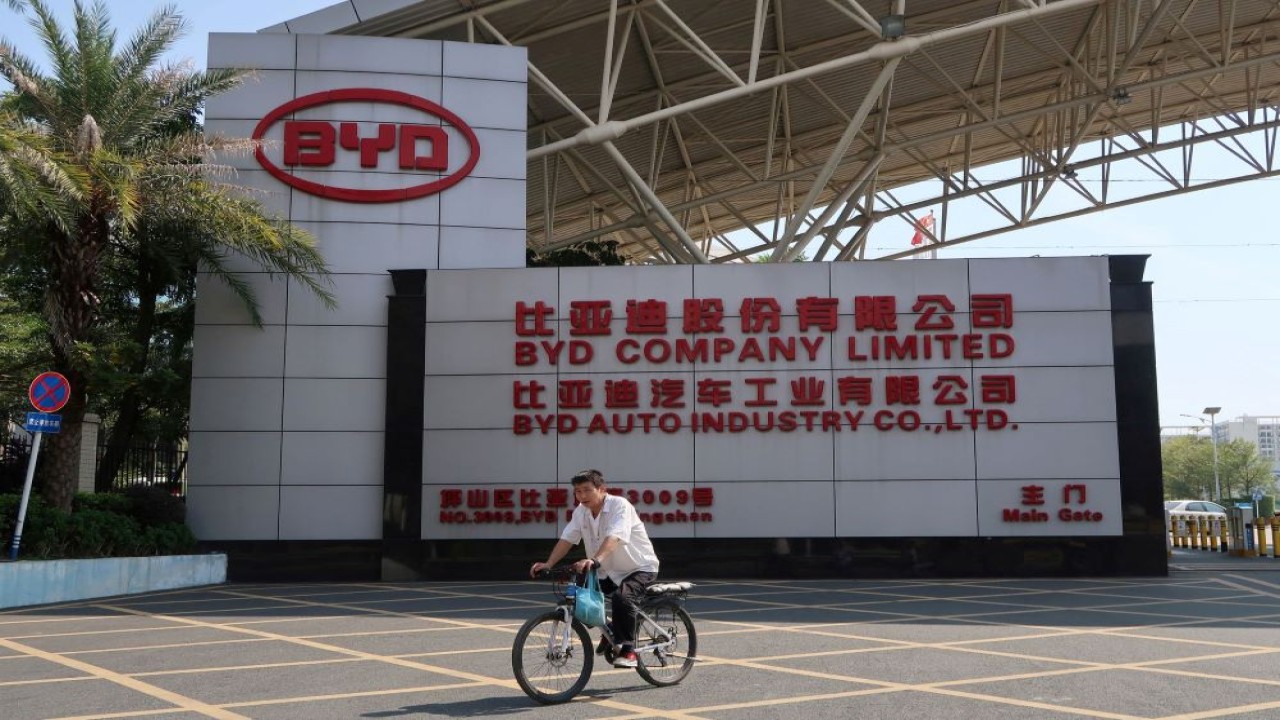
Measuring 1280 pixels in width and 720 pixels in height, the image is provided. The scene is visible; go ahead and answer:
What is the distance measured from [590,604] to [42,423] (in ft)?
34.6

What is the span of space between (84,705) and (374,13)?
1644 centimetres

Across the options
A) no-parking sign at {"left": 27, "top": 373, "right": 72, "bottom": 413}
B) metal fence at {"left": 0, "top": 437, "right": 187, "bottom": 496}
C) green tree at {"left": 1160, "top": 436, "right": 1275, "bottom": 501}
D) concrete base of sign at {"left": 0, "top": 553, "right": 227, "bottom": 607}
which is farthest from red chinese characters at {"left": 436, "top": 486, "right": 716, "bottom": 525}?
green tree at {"left": 1160, "top": 436, "right": 1275, "bottom": 501}

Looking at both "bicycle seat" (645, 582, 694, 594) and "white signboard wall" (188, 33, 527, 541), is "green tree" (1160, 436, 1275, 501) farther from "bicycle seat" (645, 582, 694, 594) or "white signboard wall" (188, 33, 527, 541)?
"bicycle seat" (645, 582, 694, 594)

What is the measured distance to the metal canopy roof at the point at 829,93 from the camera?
979 inches

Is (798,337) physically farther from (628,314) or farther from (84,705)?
(84,705)

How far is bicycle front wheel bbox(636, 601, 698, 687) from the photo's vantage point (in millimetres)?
8648

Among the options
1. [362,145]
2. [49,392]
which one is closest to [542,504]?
[362,145]

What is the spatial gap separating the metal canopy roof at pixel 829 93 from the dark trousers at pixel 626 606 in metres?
16.0

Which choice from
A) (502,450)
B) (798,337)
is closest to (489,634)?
(502,450)

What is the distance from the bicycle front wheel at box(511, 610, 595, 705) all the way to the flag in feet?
122

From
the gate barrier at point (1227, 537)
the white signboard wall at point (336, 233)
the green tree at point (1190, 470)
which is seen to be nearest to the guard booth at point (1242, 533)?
the gate barrier at point (1227, 537)

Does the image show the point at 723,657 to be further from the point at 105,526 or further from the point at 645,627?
the point at 105,526

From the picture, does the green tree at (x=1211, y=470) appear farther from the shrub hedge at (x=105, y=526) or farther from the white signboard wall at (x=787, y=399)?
the shrub hedge at (x=105, y=526)

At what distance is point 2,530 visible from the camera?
16016mm
